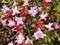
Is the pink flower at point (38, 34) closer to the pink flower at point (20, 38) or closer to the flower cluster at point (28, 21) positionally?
the flower cluster at point (28, 21)

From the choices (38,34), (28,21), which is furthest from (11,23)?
(38,34)

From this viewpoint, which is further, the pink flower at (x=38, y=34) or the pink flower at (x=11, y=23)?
the pink flower at (x=11, y=23)

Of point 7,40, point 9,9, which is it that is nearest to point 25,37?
point 7,40

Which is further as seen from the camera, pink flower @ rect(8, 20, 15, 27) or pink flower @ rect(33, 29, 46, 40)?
pink flower @ rect(8, 20, 15, 27)

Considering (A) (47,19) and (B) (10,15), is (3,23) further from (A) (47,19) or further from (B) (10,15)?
(A) (47,19)

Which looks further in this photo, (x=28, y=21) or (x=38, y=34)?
(x=28, y=21)

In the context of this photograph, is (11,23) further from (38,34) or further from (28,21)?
(38,34)

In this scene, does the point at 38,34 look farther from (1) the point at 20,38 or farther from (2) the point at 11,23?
(2) the point at 11,23

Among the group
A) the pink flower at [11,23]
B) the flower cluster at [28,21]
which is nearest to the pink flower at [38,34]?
the flower cluster at [28,21]

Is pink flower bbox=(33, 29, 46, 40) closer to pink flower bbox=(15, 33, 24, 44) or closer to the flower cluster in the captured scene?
the flower cluster

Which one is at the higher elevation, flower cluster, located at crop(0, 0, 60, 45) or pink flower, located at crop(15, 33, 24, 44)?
flower cluster, located at crop(0, 0, 60, 45)

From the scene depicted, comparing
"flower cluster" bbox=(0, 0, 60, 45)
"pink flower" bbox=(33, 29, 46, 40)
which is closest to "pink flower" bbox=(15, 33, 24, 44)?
"flower cluster" bbox=(0, 0, 60, 45)

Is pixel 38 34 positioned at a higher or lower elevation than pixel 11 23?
lower

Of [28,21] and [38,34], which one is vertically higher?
[28,21]
